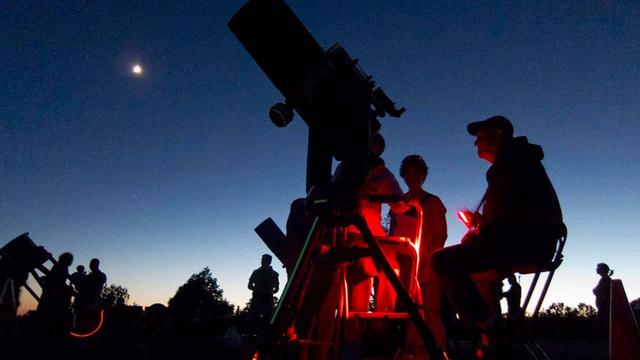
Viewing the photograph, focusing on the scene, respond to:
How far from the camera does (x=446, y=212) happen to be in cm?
358

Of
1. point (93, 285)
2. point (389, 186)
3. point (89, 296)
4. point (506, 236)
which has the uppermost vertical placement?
point (389, 186)

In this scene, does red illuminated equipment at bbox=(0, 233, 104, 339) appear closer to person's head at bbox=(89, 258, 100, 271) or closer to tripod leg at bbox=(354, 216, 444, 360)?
person's head at bbox=(89, 258, 100, 271)

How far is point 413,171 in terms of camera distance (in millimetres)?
3486

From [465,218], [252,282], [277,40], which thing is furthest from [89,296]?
[465,218]

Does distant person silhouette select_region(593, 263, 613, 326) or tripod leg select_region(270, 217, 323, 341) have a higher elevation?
distant person silhouette select_region(593, 263, 613, 326)

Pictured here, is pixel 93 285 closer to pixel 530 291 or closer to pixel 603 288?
pixel 530 291

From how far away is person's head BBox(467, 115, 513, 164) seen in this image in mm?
2781

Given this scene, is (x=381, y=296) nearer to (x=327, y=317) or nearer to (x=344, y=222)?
(x=327, y=317)

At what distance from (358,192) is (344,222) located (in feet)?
0.63

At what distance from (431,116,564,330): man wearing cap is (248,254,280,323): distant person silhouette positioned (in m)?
6.83

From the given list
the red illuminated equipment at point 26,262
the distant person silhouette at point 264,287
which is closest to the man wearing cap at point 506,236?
the distant person silhouette at point 264,287

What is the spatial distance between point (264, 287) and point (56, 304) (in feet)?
14.6

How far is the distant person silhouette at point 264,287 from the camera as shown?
8.38 m

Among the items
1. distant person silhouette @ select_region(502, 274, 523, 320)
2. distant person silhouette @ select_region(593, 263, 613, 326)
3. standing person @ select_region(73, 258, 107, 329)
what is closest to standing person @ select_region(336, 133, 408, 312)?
distant person silhouette @ select_region(502, 274, 523, 320)
